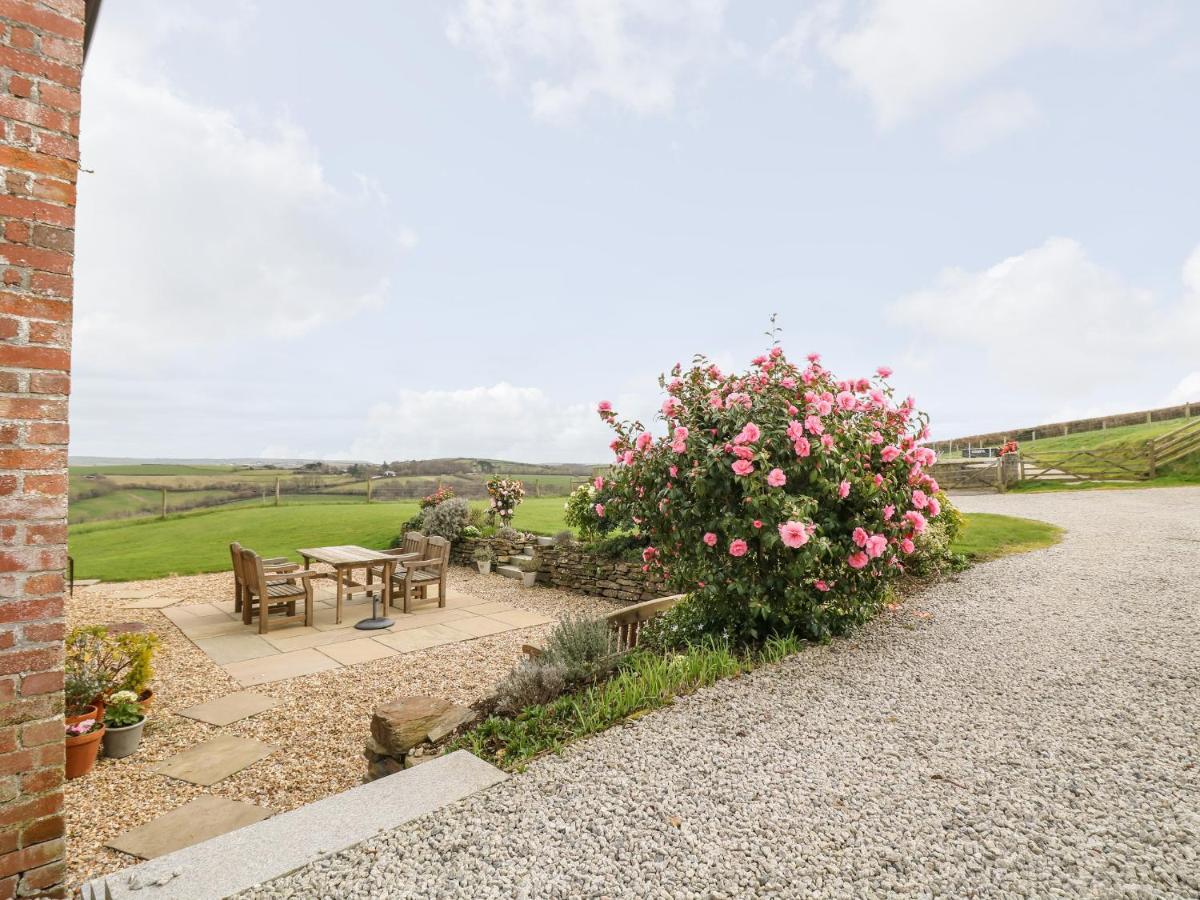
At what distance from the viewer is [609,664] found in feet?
13.1

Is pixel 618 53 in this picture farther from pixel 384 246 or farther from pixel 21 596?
pixel 21 596

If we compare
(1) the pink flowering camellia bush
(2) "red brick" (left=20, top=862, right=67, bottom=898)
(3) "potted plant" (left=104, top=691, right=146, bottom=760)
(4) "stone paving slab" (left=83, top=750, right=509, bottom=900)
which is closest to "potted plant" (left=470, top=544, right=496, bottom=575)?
(1) the pink flowering camellia bush

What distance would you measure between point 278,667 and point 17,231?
4.84 m

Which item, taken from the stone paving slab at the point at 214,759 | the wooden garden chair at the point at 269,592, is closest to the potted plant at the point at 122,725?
the stone paving slab at the point at 214,759

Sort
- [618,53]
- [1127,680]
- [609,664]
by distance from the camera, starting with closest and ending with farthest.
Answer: [1127,680] → [609,664] → [618,53]

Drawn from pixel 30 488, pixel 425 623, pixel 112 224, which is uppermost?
pixel 112 224

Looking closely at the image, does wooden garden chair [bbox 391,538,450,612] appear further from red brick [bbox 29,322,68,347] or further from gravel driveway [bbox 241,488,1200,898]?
red brick [bbox 29,322,68,347]

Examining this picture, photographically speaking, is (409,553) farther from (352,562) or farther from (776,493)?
(776,493)

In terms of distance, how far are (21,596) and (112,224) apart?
4.84 metres

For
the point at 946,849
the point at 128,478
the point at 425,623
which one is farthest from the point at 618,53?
the point at 128,478

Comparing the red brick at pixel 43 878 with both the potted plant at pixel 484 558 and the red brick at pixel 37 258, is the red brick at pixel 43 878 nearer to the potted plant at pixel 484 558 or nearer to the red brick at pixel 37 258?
the red brick at pixel 37 258

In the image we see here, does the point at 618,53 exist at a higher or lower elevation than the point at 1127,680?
higher

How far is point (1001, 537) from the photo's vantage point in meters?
8.82

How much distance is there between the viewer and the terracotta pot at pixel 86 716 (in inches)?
138
